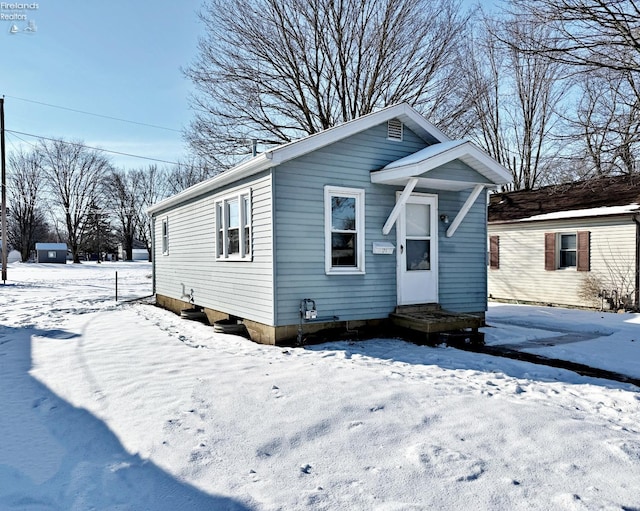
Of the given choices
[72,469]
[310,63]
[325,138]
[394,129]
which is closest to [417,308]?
[394,129]

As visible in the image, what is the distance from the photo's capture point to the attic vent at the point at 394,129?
8.01 m

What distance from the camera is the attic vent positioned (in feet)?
26.3

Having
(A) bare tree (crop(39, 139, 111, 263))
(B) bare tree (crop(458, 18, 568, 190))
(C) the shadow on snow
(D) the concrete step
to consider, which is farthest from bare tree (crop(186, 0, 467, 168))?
(A) bare tree (crop(39, 139, 111, 263))

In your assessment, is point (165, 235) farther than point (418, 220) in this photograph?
Yes

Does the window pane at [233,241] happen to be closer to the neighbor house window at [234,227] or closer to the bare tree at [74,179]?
the neighbor house window at [234,227]

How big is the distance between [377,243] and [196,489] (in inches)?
214

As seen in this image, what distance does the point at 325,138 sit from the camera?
709 centimetres

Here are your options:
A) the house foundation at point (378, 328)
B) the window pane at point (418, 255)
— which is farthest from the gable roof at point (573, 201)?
the house foundation at point (378, 328)

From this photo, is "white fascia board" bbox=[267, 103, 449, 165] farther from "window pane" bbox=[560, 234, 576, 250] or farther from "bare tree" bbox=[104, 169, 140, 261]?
"bare tree" bbox=[104, 169, 140, 261]

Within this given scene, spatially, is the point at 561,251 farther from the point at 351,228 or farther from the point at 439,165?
the point at 351,228

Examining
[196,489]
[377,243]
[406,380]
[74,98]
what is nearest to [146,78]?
[74,98]

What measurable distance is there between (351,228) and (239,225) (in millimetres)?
2083

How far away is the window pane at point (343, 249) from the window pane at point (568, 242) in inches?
382

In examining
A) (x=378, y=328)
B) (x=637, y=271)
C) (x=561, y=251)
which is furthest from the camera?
(x=561, y=251)
